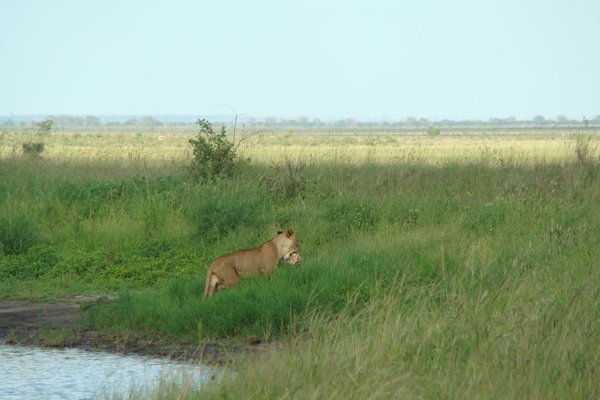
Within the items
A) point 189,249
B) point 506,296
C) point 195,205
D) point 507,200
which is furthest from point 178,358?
point 507,200

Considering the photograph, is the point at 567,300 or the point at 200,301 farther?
the point at 200,301

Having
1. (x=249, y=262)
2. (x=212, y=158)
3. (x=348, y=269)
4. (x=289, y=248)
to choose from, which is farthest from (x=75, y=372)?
(x=212, y=158)

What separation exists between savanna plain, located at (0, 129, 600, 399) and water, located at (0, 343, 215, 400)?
565mm

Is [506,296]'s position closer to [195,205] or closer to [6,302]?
[6,302]

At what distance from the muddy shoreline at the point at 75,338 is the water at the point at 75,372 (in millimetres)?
170

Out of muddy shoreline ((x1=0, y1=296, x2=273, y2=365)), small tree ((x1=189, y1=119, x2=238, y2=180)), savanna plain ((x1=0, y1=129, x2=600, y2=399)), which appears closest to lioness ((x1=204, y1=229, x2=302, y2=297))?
savanna plain ((x1=0, y1=129, x2=600, y2=399))

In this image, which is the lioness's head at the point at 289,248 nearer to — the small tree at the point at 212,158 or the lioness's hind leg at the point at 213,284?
the lioness's hind leg at the point at 213,284

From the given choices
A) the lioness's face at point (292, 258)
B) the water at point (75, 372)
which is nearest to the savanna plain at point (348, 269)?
the lioness's face at point (292, 258)

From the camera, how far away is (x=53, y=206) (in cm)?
1548

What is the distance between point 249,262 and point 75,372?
7.76ft

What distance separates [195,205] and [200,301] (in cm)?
510

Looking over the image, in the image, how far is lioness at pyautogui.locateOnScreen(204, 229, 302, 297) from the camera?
390 inches

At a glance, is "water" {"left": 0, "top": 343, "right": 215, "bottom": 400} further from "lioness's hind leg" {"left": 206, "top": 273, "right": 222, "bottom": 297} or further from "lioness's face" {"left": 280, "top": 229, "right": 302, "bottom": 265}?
"lioness's face" {"left": 280, "top": 229, "right": 302, "bottom": 265}

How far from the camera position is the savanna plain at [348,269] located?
6043 mm
